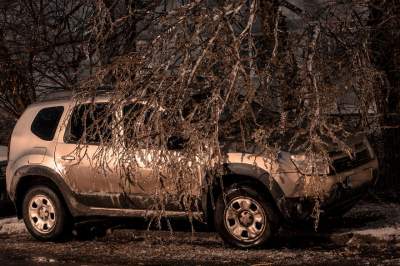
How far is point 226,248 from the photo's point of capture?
8641 mm

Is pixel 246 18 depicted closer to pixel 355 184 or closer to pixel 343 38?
pixel 343 38

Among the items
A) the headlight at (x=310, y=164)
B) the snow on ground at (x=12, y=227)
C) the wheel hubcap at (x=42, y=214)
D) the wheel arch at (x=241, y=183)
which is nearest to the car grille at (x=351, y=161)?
the headlight at (x=310, y=164)

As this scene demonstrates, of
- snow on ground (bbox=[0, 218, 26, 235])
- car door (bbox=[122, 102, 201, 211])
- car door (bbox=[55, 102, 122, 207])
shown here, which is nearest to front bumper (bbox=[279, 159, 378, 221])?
car door (bbox=[122, 102, 201, 211])

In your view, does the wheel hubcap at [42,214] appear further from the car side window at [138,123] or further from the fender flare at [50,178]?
the car side window at [138,123]

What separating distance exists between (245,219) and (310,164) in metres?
1.08

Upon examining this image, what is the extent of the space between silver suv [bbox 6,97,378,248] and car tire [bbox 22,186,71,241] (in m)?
0.01

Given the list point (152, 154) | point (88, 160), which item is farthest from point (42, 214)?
point (152, 154)

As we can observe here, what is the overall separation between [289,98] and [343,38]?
1.06 metres

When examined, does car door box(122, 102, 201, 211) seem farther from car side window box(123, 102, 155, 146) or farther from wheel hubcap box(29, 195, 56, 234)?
wheel hubcap box(29, 195, 56, 234)

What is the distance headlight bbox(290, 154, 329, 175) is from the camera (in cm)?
761

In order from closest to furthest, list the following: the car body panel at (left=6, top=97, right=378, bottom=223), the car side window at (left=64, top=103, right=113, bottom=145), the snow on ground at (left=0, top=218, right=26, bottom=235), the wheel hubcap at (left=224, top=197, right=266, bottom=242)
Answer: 1. the car body panel at (left=6, top=97, right=378, bottom=223)
2. the car side window at (left=64, top=103, right=113, bottom=145)
3. the wheel hubcap at (left=224, top=197, right=266, bottom=242)
4. the snow on ground at (left=0, top=218, right=26, bottom=235)

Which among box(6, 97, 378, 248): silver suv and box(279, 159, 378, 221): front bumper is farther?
box(6, 97, 378, 248): silver suv

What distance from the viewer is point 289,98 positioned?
8570mm

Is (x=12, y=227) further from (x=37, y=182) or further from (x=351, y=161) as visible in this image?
(x=351, y=161)
